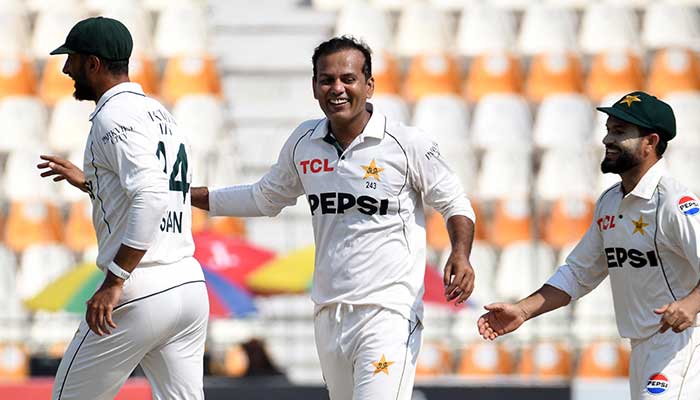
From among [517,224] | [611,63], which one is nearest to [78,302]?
[517,224]

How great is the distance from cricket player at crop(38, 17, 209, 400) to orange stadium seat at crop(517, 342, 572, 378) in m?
7.07

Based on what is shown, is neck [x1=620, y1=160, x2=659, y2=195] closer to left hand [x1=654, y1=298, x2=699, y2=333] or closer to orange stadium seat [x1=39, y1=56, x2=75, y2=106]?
left hand [x1=654, y1=298, x2=699, y2=333]

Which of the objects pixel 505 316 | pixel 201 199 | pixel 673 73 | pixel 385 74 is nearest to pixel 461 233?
pixel 505 316

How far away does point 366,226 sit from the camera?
5.27 metres

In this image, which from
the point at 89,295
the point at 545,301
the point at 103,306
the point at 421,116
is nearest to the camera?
the point at 103,306

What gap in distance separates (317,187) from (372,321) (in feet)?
1.98

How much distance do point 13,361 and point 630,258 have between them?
8.31 meters

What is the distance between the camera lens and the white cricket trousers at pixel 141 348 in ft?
16.5

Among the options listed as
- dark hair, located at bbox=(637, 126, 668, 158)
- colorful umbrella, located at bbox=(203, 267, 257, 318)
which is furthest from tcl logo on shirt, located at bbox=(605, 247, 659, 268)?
colorful umbrella, located at bbox=(203, 267, 257, 318)

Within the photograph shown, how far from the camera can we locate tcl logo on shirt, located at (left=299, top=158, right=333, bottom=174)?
17.5 feet

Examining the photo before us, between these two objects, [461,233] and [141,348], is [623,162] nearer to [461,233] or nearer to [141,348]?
[461,233]

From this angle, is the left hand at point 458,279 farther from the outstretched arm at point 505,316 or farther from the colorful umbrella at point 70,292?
the colorful umbrella at point 70,292

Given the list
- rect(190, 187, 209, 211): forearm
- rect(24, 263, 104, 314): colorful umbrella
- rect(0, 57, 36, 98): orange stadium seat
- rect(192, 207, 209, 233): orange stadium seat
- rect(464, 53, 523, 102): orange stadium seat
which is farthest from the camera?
rect(0, 57, 36, 98): orange stadium seat

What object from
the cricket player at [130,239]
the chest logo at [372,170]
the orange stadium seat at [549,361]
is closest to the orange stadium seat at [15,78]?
the orange stadium seat at [549,361]
